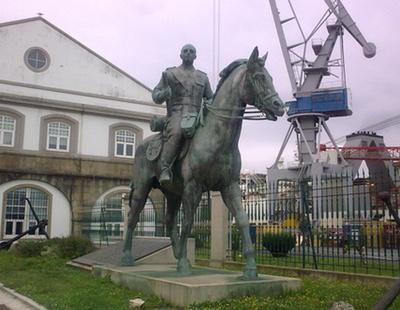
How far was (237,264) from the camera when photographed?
13.8 meters

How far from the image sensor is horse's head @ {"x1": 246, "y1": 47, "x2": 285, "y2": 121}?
670cm

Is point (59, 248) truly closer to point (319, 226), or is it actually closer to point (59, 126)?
point (319, 226)

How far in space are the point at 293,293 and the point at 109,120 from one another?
24.4 metres

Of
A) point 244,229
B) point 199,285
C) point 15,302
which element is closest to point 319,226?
point 244,229

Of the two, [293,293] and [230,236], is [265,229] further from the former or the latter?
[293,293]

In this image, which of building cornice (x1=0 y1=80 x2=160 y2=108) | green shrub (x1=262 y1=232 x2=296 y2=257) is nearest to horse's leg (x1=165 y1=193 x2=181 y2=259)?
green shrub (x1=262 y1=232 x2=296 y2=257)

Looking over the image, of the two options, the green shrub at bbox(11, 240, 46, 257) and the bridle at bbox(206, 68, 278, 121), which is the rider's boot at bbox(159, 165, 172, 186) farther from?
the green shrub at bbox(11, 240, 46, 257)

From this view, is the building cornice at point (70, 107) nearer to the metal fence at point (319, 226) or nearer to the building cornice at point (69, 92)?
the building cornice at point (69, 92)

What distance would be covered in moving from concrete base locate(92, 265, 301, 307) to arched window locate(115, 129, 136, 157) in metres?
22.8

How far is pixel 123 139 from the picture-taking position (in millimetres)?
30797

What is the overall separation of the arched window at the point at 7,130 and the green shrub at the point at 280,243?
56.7 ft

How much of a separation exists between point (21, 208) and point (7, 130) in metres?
4.34

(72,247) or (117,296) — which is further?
(72,247)

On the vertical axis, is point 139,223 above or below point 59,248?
above
